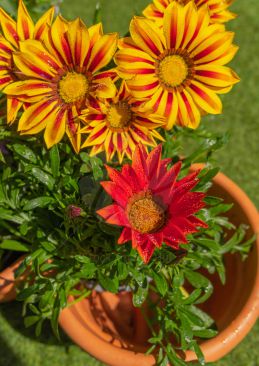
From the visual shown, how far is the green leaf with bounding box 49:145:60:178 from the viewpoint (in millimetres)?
1024

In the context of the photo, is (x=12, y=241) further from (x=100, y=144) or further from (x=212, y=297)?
(x=212, y=297)

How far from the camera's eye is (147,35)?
2.96 ft

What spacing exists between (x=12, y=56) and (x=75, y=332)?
65cm

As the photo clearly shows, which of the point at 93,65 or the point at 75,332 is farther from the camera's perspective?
the point at 75,332

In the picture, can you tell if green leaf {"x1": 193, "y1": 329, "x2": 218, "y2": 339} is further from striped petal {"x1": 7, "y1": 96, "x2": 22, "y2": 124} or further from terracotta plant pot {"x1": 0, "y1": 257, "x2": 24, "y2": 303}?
striped petal {"x1": 7, "y1": 96, "x2": 22, "y2": 124}

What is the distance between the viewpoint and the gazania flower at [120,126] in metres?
0.90

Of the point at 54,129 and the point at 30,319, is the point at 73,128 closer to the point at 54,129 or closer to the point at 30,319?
the point at 54,129

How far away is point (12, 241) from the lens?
46.9 inches

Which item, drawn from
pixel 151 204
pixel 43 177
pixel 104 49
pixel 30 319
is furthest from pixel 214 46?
pixel 30 319

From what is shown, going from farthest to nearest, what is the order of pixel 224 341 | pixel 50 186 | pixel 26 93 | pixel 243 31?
pixel 243 31
pixel 224 341
pixel 50 186
pixel 26 93

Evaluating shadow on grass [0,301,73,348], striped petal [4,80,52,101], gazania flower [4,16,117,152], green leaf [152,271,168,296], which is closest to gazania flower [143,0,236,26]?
gazania flower [4,16,117,152]

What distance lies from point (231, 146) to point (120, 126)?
1131 millimetres

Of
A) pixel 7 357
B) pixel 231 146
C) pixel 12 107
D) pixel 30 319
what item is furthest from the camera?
pixel 231 146

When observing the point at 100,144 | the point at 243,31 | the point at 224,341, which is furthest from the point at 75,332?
the point at 243,31
